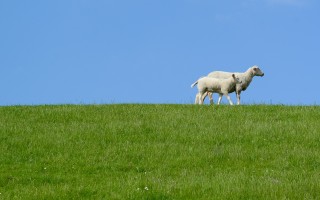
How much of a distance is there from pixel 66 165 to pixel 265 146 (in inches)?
204

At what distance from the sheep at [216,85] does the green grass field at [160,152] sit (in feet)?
17.3

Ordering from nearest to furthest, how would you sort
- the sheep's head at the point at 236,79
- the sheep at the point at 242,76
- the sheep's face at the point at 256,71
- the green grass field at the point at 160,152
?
1. the green grass field at the point at 160,152
2. the sheep's head at the point at 236,79
3. the sheep at the point at 242,76
4. the sheep's face at the point at 256,71

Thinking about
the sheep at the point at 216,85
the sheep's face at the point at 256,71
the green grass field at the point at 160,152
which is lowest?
the green grass field at the point at 160,152

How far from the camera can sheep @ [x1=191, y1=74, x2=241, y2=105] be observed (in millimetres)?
27938

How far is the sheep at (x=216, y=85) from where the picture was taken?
91.7 ft

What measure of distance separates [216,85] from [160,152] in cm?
1314

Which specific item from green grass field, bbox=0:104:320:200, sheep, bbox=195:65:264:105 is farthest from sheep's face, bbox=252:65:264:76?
green grass field, bbox=0:104:320:200

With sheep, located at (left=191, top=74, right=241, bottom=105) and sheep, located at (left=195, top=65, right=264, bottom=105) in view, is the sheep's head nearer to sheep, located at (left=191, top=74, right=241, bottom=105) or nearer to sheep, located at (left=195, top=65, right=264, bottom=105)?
sheep, located at (left=191, top=74, right=241, bottom=105)

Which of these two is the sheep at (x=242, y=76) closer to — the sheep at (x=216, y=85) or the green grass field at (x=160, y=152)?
the sheep at (x=216, y=85)

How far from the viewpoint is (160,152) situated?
615 inches

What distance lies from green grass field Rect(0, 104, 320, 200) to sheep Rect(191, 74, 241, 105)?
5265mm

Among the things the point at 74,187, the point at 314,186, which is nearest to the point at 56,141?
the point at 74,187

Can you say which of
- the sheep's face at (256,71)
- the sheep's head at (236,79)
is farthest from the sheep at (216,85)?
the sheep's face at (256,71)

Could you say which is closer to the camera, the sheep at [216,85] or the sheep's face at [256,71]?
the sheep at [216,85]
